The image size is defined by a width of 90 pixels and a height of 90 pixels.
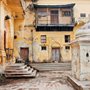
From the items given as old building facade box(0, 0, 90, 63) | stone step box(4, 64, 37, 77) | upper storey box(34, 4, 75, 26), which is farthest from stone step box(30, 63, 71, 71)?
stone step box(4, 64, 37, 77)

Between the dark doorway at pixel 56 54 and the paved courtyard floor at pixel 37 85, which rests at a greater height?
the dark doorway at pixel 56 54

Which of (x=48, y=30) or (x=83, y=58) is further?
(x=48, y=30)

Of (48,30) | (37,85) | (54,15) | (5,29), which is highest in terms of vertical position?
(54,15)

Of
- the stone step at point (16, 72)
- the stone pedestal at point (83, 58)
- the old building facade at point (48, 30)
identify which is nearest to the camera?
the stone pedestal at point (83, 58)

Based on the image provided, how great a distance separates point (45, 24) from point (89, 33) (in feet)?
57.2

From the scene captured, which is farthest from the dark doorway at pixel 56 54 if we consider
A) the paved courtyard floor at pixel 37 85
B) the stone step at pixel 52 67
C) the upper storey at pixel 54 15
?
the paved courtyard floor at pixel 37 85

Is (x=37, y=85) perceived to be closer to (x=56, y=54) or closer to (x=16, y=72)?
(x=16, y=72)

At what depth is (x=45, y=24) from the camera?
27.6 m

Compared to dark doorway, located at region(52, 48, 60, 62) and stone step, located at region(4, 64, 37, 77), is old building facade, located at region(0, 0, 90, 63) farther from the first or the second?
stone step, located at region(4, 64, 37, 77)

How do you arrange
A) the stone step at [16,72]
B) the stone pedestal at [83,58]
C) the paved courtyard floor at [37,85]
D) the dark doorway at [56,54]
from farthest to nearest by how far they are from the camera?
the dark doorway at [56,54], the stone step at [16,72], the paved courtyard floor at [37,85], the stone pedestal at [83,58]

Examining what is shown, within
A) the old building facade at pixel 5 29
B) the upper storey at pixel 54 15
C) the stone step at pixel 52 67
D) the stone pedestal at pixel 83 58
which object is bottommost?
the stone step at pixel 52 67

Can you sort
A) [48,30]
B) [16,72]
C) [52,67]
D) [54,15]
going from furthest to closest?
[54,15]
[48,30]
[52,67]
[16,72]

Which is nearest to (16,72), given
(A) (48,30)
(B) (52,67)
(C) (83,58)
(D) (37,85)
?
(D) (37,85)

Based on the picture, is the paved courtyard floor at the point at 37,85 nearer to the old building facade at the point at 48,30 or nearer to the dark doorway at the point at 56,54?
the old building facade at the point at 48,30
